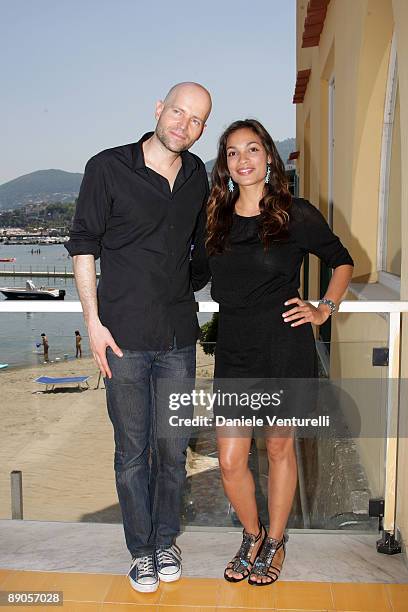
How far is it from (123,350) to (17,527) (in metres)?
1.10

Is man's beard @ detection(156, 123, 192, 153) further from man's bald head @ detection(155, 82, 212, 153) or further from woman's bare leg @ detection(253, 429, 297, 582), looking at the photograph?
woman's bare leg @ detection(253, 429, 297, 582)

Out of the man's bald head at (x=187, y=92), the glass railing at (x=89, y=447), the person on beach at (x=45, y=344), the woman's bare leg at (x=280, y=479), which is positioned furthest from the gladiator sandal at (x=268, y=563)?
the man's bald head at (x=187, y=92)

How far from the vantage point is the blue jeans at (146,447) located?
84.9 inches

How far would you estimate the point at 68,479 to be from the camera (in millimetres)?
2762

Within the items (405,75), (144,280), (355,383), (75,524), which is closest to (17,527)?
(75,524)

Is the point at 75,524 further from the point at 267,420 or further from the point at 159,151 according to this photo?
the point at 159,151

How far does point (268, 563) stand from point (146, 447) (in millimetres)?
608

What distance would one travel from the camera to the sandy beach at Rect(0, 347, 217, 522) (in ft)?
8.48

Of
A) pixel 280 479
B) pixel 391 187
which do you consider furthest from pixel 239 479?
pixel 391 187

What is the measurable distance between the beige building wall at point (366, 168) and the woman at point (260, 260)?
1.94 ft

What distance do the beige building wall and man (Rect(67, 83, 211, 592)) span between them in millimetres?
887

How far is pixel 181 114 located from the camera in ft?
6.59

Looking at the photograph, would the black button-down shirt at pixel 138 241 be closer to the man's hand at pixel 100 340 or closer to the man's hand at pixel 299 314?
the man's hand at pixel 100 340

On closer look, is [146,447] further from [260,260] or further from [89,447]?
[260,260]
